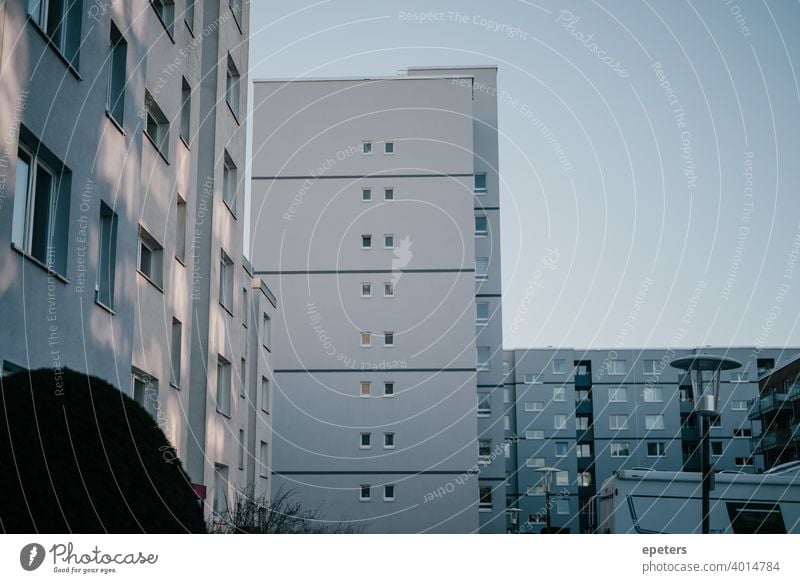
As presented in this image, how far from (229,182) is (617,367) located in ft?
143

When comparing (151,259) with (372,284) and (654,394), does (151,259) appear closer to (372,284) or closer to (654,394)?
(372,284)

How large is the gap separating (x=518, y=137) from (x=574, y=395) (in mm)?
51708

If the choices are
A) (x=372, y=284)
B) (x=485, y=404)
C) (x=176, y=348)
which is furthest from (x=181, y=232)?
(x=485, y=404)

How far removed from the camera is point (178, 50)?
638 inches

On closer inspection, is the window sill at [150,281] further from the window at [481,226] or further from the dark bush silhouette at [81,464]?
the window at [481,226]

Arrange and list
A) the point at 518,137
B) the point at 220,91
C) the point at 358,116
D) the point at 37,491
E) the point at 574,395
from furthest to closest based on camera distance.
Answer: the point at 574,395, the point at 358,116, the point at 220,91, the point at 518,137, the point at 37,491

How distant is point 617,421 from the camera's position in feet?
204

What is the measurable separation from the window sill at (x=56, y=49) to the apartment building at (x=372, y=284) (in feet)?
82.3

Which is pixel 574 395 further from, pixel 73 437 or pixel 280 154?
pixel 73 437

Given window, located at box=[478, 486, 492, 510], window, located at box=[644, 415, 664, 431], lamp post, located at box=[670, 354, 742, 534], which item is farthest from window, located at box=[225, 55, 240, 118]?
window, located at box=[644, 415, 664, 431]

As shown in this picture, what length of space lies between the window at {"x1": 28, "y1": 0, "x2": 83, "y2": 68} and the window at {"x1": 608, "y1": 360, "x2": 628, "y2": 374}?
168 ft

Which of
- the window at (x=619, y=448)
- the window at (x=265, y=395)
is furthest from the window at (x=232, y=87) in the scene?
the window at (x=619, y=448)
